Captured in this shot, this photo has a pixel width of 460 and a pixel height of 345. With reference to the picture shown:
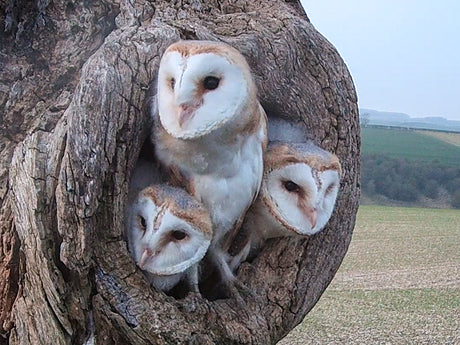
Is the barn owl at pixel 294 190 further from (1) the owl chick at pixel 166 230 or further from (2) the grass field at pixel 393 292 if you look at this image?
(2) the grass field at pixel 393 292

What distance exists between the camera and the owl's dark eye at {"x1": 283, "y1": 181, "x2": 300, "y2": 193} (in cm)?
112

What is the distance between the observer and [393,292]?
22.2ft

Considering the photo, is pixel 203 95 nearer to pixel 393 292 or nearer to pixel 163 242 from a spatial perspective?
pixel 163 242

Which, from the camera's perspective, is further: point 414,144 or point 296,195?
point 414,144

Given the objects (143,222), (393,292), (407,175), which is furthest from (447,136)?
(143,222)

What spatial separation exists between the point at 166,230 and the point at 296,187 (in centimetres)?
23

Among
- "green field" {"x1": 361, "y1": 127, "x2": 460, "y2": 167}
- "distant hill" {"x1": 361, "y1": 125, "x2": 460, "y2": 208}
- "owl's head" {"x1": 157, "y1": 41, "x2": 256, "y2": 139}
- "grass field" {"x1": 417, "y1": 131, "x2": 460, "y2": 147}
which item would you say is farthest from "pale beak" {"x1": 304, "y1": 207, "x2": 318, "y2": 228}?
"grass field" {"x1": 417, "y1": 131, "x2": 460, "y2": 147}

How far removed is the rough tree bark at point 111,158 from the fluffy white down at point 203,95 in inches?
3.3

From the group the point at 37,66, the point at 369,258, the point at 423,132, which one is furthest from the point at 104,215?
the point at 423,132

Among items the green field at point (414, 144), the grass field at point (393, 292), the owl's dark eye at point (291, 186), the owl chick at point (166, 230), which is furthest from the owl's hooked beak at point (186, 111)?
the green field at point (414, 144)

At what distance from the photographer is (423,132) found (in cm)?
1827

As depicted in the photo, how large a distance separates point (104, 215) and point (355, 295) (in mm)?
5906

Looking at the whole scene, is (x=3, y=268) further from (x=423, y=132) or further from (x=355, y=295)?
(x=423, y=132)

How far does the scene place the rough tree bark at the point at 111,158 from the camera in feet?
3.27
